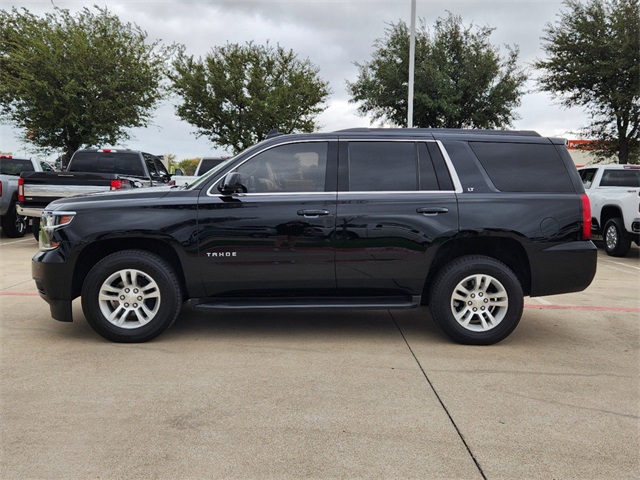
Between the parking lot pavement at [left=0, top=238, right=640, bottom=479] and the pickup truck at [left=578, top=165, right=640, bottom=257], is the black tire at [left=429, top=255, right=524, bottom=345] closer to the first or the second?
the parking lot pavement at [left=0, top=238, right=640, bottom=479]

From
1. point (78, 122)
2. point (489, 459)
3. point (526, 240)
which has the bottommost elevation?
point (489, 459)

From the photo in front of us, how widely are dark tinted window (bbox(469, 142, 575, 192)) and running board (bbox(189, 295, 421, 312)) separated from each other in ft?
4.47

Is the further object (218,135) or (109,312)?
(218,135)

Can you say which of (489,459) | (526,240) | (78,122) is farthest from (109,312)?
(78,122)

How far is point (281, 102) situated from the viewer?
91.2 ft

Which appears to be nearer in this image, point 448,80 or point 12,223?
point 12,223

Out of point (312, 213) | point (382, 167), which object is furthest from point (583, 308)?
point (312, 213)

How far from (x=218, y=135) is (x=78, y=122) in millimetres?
8517

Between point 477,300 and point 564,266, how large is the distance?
0.84m

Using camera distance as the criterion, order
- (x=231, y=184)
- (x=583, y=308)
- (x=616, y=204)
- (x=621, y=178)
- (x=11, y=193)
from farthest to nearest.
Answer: (x=11, y=193)
(x=621, y=178)
(x=616, y=204)
(x=583, y=308)
(x=231, y=184)

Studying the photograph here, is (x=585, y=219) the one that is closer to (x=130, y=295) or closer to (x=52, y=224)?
(x=130, y=295)

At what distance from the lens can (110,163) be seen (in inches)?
525

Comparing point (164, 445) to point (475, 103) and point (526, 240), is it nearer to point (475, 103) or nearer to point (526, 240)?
point (526, 240)

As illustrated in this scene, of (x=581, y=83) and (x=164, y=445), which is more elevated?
(x=581, y=83)
